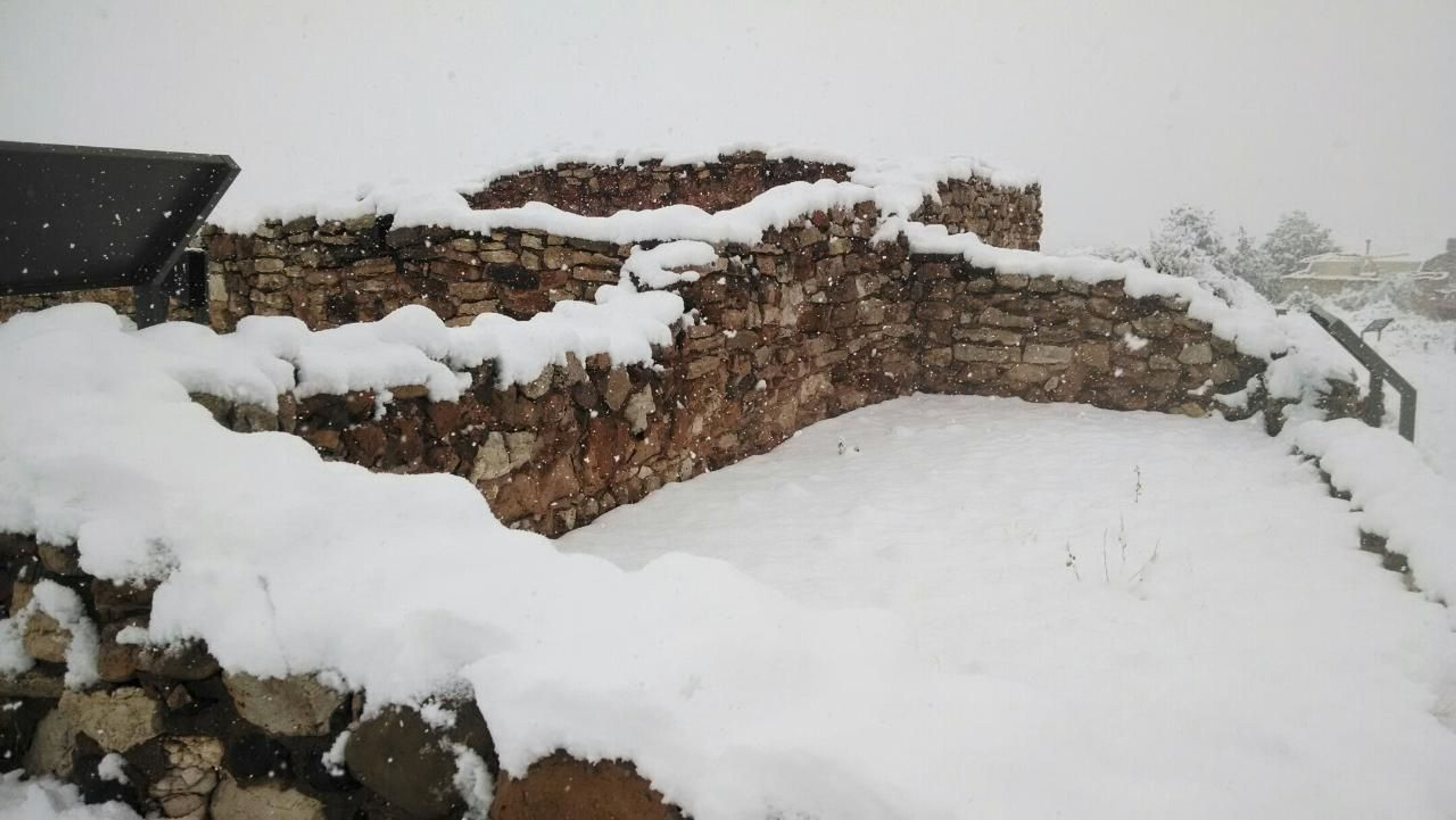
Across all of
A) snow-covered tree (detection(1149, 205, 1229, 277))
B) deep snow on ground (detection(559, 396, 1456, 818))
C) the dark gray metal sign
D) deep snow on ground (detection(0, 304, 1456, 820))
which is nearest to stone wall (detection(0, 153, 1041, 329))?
deep snow on ground (detection(559, 396, 1456, 818))

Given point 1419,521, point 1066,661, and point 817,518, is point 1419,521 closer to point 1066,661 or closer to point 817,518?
point 1066,661

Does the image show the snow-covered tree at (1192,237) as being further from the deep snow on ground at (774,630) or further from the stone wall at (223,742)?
the stone wall at (223,742)

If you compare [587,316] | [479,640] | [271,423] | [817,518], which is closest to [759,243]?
[587,316]

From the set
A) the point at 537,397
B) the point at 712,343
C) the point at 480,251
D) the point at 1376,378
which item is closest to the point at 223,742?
the point at 537,397

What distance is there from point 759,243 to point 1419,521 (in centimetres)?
353

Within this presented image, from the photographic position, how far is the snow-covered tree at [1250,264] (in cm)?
2234

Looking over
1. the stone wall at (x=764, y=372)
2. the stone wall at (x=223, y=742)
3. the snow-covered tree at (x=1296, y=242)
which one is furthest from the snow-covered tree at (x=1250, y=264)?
the stone wall at (x=223, y=742)

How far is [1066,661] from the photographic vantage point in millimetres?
2449

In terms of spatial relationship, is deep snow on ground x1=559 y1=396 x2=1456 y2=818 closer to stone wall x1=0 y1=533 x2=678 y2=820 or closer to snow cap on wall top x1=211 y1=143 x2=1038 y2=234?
stone wall x1=0 y1=533 x2=678 y2=820

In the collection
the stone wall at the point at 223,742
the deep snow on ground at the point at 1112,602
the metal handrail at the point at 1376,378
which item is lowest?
the deep snow on ground at the point at 1112,602

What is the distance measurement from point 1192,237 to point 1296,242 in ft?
42.5

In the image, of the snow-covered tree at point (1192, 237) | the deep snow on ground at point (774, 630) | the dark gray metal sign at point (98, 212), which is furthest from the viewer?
A: the snow-covered tree at point (1192, 237)

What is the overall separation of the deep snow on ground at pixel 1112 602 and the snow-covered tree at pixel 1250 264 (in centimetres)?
1940

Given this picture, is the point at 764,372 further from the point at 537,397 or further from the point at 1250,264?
the point at 1250,264
